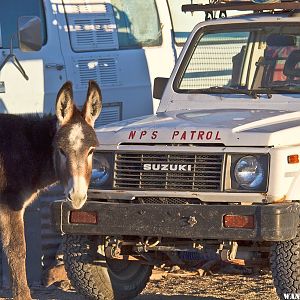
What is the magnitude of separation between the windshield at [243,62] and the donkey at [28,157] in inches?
58.6

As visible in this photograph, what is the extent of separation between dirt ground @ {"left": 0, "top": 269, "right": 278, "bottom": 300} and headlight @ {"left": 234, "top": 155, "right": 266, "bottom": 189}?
1535 mm

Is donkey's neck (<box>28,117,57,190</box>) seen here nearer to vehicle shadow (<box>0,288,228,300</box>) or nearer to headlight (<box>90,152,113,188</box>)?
headlight (<box>90,152,113,188</box>)

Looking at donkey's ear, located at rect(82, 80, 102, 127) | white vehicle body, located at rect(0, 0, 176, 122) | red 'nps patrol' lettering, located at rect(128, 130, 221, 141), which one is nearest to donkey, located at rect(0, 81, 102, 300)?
donkey's ear, located at rect(82, 80, 102, 127)

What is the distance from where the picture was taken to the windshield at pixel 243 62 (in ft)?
32.1

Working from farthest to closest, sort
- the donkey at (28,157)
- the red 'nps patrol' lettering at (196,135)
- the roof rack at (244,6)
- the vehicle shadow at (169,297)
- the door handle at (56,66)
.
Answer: the door handle at (56,66) → the vehicle shadow at (169,297) → the roof rack at (244,6) → the donkey at (28,157) → the red 'nps patrol' lettering at (196,135)

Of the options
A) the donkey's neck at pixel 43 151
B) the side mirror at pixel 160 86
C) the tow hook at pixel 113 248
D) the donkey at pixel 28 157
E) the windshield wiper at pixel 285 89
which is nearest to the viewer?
the donkey at pixel 28 157

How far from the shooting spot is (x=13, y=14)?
1173 centimetres

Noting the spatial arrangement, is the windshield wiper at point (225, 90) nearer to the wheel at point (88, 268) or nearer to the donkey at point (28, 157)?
the donkey at point (28, 157)

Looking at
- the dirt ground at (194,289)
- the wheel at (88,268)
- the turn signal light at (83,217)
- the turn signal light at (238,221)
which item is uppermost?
the turn signal light at (238,221)

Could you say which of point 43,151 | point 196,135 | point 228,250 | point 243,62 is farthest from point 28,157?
point 243,62

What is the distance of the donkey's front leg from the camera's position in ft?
30.1

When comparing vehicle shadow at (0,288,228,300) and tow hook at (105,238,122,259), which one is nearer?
tow hook at (105,238,122,259)

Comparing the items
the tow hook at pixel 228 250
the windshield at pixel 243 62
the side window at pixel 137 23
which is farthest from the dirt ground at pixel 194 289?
the side window at pixel 137 23

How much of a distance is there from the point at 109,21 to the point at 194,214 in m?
4.60
